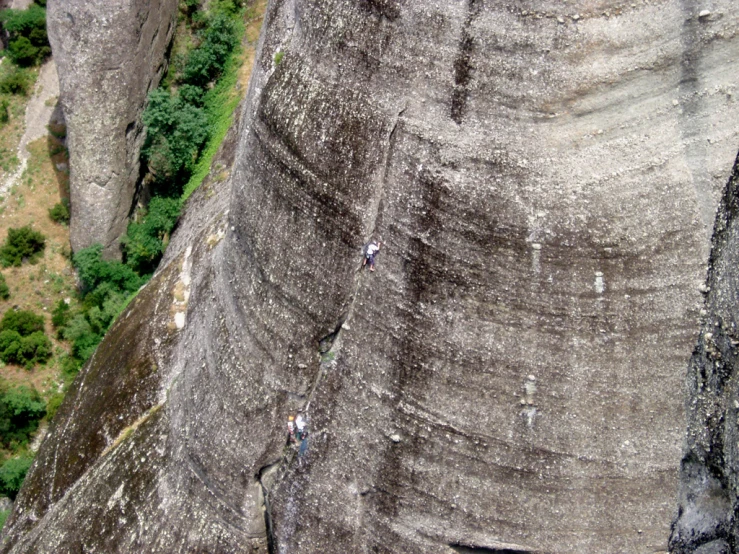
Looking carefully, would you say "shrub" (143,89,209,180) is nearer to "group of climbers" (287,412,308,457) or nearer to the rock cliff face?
the rock cliff face

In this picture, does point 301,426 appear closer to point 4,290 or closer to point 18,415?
point 18,415

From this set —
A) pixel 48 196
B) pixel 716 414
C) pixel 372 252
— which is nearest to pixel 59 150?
pixel 48 196

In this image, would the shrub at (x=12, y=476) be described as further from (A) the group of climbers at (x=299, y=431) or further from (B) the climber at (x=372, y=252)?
(B) the climber at (x=372, y=252)

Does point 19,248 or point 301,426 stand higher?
point 301,426

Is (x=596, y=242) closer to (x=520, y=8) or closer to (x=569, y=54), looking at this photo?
(x=569, y=54)

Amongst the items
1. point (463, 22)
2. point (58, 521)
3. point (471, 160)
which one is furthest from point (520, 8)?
point (58, 521)

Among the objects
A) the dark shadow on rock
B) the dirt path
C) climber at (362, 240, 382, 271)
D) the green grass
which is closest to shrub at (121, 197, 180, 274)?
the green grass
